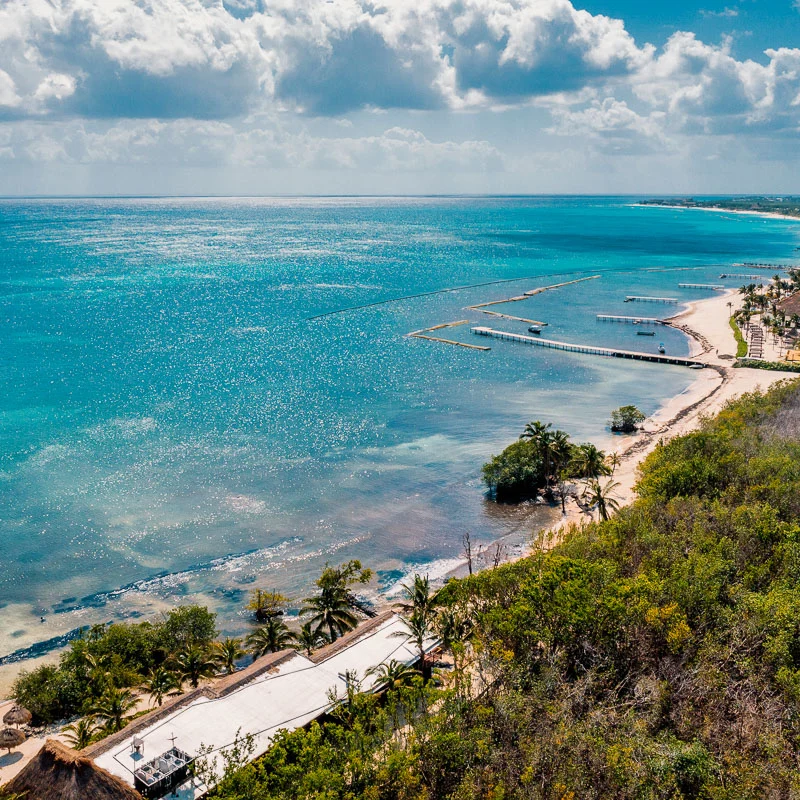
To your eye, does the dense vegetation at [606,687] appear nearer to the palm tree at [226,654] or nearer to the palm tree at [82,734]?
the palm tree at [226,654]

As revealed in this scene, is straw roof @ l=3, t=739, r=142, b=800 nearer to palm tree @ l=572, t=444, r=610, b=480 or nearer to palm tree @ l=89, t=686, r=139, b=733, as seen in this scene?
palm tree @ l=89, t=686, r=139, b=733

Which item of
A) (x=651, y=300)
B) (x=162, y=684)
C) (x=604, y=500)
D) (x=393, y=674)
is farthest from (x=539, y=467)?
(x=651, y=300)

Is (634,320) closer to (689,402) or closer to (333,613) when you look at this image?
(689,402)

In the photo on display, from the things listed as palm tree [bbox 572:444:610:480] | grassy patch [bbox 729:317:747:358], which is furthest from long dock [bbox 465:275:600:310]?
palm tree [bbox 572:444:610:480]

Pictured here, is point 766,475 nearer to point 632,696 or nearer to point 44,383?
point 632,696

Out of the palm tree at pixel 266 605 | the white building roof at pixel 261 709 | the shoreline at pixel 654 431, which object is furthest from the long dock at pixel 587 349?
the white building roof at pixel 261 709

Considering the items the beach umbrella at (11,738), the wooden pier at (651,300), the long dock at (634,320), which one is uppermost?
the wooden pier at (651,300)

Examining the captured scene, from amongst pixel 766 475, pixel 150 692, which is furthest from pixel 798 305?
pixel 150 692
